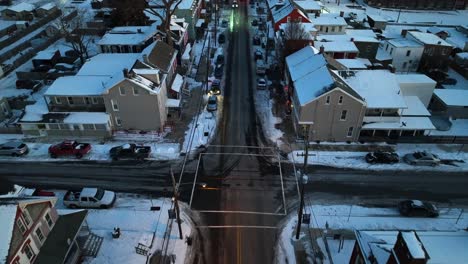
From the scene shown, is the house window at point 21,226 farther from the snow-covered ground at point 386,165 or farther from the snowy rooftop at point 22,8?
the snowy rooftop at point 22,8

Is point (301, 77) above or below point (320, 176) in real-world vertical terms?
above

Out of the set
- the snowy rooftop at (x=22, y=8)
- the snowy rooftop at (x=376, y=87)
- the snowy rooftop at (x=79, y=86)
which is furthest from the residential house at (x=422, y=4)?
the snowy rooftop at (x=22, y=8)

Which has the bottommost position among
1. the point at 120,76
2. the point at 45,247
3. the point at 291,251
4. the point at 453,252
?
the point at 291,251

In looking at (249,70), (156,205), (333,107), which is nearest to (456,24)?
(249,70)

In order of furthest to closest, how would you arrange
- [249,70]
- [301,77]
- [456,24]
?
[456,24], [249,70], [301,77]

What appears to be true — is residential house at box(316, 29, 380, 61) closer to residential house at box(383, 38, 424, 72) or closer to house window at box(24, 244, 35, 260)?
residential house at box(383, 38, 424, 72)

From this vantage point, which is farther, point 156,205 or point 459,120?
point 459,120

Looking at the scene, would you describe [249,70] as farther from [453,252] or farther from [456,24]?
[456,24]
